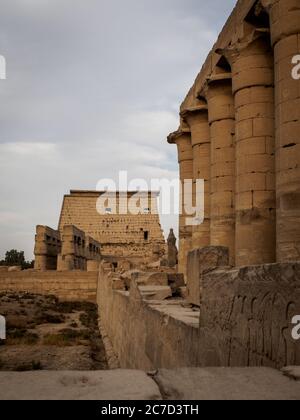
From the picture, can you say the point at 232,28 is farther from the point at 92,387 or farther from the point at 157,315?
the point at 92,387

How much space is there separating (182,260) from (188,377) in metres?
16.8

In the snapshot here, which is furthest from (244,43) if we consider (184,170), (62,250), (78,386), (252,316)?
(62,250)

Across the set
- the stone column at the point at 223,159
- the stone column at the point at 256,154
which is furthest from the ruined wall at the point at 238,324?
the stone column at the point at 223,159

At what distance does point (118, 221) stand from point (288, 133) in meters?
40.6

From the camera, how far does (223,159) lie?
1475 cm

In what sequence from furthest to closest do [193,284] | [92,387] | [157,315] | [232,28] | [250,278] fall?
[232,28]
[193,284]
[157,315]
[250,278]
[92,387]

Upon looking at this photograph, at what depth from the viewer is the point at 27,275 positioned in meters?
29.2

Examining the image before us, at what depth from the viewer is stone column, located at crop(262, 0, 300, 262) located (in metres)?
9.39

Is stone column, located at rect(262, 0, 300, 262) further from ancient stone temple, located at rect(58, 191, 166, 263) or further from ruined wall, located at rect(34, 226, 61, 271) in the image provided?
ancient stone temple, located at rect(58, 191, 166, 263)

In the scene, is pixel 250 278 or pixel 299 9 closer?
pixel 250 278

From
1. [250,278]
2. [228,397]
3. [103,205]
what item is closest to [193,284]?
[250,278]

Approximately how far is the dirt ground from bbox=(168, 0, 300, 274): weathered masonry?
480 centimetres

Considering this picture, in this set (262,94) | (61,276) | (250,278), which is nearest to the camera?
(250,278)

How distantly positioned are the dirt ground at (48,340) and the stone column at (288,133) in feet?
17.6
